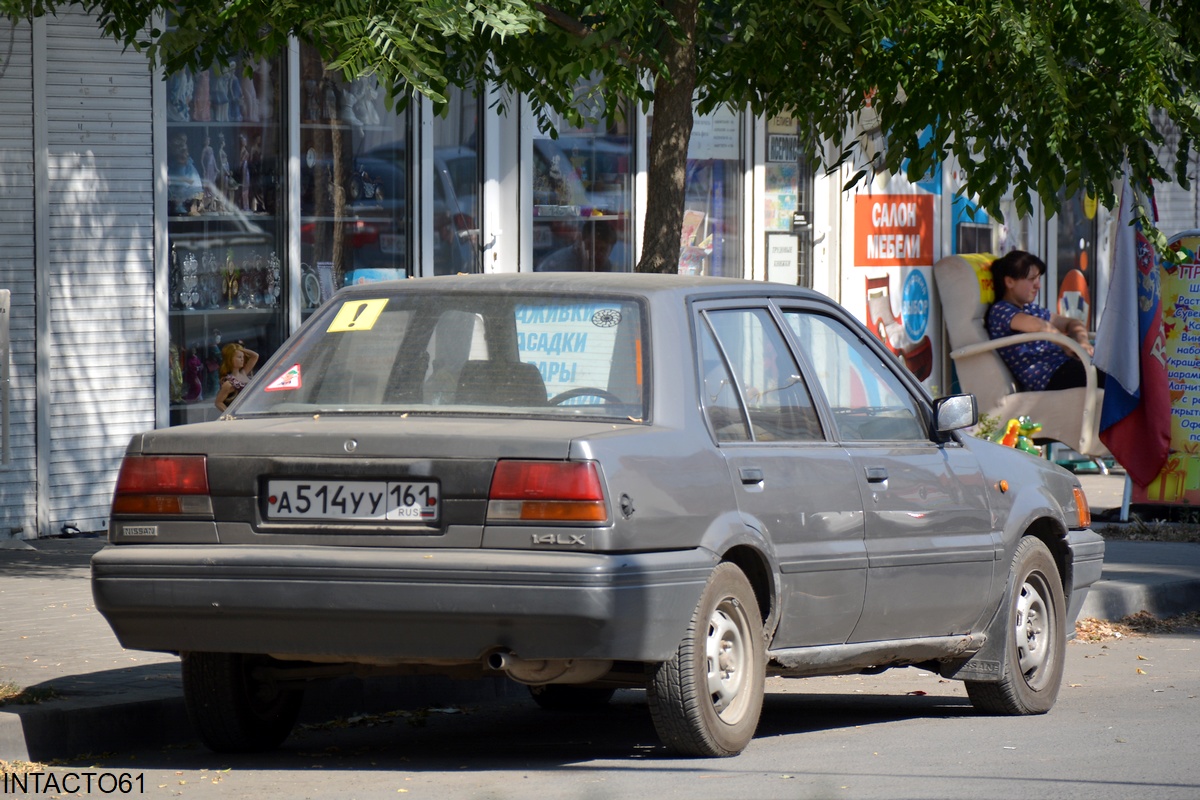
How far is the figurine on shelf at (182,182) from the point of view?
12070 millimetres

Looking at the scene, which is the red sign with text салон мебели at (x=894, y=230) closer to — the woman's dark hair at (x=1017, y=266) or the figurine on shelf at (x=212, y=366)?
the woman's dark hair at (x=1017, y=266)

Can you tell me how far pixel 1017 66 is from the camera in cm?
875

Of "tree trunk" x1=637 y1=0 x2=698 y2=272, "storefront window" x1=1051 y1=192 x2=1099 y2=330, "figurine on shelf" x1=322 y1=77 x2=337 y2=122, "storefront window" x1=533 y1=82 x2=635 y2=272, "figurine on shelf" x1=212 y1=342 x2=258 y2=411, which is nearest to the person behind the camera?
"tree trunk" x1=637 y1=0 x2=698 y2=272

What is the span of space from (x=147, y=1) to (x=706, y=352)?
4.54 metres

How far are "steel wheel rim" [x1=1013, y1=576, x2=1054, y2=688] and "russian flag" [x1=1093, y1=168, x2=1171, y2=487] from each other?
19.4 ft

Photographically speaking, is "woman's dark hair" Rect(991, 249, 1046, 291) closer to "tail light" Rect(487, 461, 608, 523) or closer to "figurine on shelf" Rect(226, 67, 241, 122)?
"figurine on shelf" Rect(226, 67, 241, 122)

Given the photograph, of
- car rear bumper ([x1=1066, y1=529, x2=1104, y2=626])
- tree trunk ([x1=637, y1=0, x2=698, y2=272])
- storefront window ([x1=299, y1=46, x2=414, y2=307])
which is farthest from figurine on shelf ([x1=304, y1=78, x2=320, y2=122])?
car rear bumper ([x1=1066, y1=529, x2=1104, y2=626])

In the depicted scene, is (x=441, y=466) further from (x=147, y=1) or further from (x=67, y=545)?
(x=67, y=545)

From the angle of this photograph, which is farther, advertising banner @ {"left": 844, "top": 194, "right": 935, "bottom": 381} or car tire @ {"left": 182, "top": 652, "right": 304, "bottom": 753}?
advertising banner @ {"left": 844, "top": 194, "right": 935, "bottom": 381}

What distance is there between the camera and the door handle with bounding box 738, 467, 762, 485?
5.98m

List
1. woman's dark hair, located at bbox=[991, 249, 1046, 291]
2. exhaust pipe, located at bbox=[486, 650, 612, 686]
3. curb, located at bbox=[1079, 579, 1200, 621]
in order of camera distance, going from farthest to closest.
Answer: woman's dark hair, located at bbox=[991, 249, 1046, 291]
curb, located at bbox=[1079, 579, 1200, 621]
exhaust pipe, located at bbox=[486, 650, 612, 686]

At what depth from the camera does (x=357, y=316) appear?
20.9 ft

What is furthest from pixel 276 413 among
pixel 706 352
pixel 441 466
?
pixel 706 352

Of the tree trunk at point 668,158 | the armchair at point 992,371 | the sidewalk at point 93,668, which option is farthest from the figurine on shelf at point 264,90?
the armchair at point 992,371
